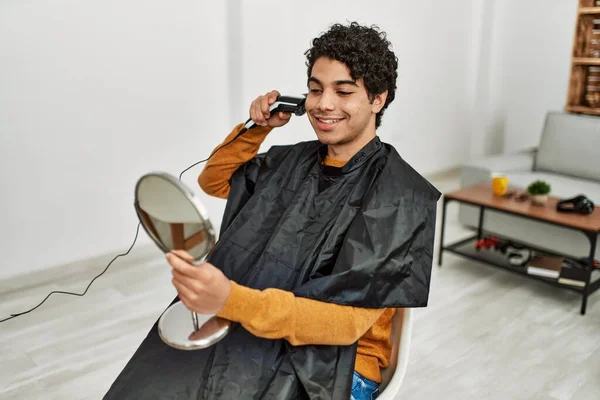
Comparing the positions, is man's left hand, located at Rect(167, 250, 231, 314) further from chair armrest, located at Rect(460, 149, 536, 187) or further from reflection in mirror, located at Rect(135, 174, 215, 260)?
chair armrest, located at Rect(460, 149, 536, 187)

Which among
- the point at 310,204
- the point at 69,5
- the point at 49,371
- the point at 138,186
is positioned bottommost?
the point at 49,371

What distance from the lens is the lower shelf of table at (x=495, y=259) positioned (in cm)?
276

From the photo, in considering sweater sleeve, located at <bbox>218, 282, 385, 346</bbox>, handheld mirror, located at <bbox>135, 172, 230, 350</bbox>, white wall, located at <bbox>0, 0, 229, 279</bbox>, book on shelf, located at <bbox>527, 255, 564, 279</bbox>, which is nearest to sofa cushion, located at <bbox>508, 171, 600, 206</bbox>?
book on shelf, located at <bbox>527, 255, 564, 279</bbox>

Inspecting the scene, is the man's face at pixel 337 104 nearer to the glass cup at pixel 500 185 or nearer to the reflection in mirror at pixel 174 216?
the reflection in mirror at pixel 174 216

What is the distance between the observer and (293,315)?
1070 mm

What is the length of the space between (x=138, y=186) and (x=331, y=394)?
0.56 metres

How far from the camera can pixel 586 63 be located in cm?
416

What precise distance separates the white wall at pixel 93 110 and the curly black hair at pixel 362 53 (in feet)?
5.93

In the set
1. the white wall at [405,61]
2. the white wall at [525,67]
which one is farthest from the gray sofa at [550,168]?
the white wall at [525,67]

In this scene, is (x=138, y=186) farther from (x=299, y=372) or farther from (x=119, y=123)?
(x=119, y=123)

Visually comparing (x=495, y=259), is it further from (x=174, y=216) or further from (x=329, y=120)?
(x=174, y=216)

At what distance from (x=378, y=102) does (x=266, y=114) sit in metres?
0.32

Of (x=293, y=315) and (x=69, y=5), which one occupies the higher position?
(x=69, y=5)

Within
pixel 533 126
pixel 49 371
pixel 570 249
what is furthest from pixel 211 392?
pixel 533 126
